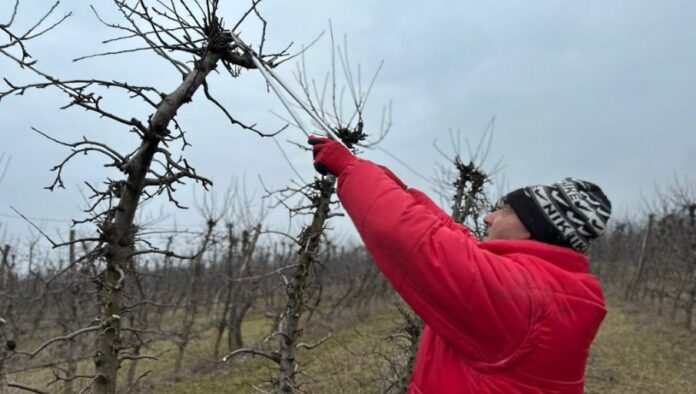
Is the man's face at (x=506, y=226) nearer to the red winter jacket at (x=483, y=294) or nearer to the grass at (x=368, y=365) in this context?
the red winter jacket at (x=483, y=294)

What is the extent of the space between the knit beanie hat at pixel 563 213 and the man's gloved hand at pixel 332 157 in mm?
533

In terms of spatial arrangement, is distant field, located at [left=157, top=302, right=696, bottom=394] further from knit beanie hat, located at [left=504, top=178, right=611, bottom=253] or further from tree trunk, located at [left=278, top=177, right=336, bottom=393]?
knit beanie hat, located at [left=504, top=178, right=611, bottom=253]

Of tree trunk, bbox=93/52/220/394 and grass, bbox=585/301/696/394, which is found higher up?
tree trunk, bbox=93/52/220/394

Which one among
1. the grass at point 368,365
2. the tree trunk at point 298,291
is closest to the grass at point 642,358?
the grass at point 368,365

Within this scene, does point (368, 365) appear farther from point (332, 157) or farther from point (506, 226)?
point (332, 157)

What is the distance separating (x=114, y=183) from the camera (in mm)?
2660

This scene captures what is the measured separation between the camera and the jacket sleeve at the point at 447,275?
138 cm

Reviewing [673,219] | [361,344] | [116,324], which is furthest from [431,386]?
[673,219]

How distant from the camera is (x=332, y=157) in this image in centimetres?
160

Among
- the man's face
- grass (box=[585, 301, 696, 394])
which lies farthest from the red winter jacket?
grass (box=[585, 301, 696, 394])

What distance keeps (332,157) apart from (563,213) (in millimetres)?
681

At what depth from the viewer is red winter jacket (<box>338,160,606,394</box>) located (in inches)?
54.4

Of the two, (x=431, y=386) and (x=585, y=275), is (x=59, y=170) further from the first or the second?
(x=585, y=275)

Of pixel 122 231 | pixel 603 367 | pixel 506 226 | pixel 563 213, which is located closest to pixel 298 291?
pixel 122 231
